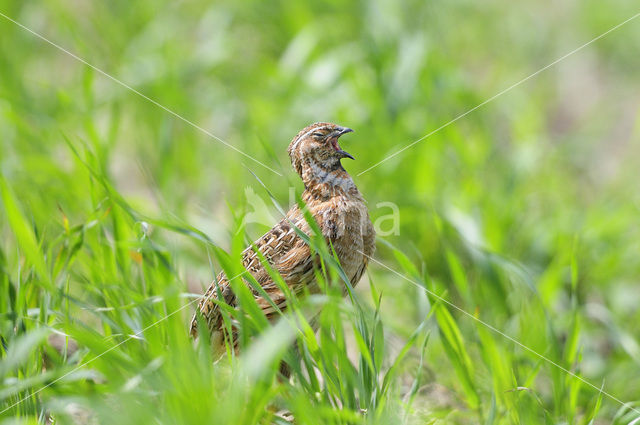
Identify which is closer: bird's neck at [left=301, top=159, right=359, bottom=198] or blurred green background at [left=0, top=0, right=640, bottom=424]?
bird's neck at [left=301, top=159, right=359, bottom=198]

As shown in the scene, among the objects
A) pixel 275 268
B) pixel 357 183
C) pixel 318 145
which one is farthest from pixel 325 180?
pixel 357 183

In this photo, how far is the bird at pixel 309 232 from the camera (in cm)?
224

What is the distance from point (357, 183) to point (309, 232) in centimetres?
205

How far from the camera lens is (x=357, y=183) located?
14.0 ft

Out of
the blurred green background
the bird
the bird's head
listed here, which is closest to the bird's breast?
the bird

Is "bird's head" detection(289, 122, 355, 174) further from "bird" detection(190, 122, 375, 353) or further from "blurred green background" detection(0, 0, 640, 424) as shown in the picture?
"blurred green background" detection(0, 0, 640, 424)

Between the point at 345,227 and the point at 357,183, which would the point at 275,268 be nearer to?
the point at 345,227

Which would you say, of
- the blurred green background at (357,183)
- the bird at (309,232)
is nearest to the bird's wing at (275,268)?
the bird at (309,232)

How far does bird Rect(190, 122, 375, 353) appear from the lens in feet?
7.36

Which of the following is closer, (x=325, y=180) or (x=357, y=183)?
(x=325, y=180)

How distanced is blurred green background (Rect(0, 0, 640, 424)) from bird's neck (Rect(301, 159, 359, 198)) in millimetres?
142

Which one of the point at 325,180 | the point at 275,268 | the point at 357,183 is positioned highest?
the point at 357,183

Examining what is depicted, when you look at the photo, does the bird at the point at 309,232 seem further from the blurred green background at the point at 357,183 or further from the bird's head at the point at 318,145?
the blurred green background at the point at 357,183

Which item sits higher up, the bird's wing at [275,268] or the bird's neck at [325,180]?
the bird's neck at [325,180]
